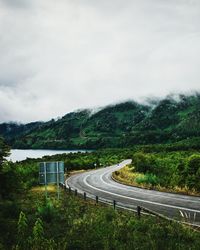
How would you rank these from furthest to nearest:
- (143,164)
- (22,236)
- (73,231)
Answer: (143,164) → (73,231) → (22,236)

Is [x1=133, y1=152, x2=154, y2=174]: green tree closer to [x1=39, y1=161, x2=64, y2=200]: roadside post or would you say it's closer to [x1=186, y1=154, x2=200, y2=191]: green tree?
[x1=186, y1=154, x2=200, y2=191]: green tree

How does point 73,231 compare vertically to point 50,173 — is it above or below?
below

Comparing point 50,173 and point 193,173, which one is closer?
point 50,173

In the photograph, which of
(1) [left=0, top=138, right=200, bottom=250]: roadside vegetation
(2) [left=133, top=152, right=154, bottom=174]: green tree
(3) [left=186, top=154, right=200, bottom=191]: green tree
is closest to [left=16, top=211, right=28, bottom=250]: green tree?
(1) [left=0, top=138, right=200, bottom=250]: roadside vegetation

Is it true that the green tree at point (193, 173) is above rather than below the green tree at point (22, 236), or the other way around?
above

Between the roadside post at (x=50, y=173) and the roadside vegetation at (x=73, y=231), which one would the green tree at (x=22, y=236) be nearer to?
the roadside vegetation at (x=73, y=231)

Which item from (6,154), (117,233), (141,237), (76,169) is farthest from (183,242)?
(76,169)

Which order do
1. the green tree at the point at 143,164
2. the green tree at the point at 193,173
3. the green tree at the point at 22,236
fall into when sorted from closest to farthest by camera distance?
the green tree at the point at 22,236, the green tree at the point at 193,173, the green tree at the point at 143,164

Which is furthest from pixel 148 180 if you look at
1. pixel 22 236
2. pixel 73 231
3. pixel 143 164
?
pixel 22 236

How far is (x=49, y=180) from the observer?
26016 mm

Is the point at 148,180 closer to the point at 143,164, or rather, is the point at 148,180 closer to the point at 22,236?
the point at 143,164

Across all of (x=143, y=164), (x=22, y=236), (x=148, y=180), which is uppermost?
(x=143, y=164)

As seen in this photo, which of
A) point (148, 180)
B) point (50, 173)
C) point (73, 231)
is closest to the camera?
point (73, 231)

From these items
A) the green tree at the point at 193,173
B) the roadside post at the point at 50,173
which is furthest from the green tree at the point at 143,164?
the roadside post at the point at 50,173
